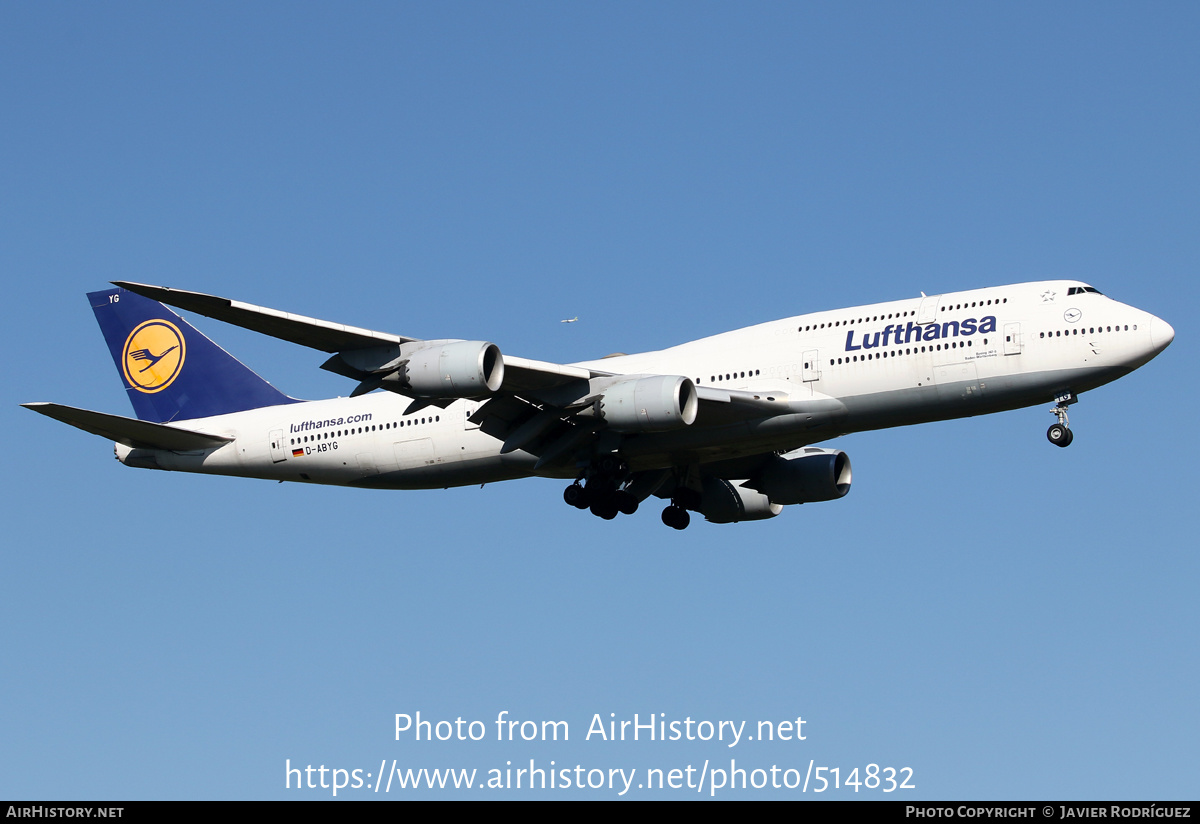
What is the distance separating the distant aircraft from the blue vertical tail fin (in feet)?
1.29

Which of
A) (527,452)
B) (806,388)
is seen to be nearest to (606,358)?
(527,452)

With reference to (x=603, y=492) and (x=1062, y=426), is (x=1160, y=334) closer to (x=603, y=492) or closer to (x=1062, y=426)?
(x=1062, y=426)

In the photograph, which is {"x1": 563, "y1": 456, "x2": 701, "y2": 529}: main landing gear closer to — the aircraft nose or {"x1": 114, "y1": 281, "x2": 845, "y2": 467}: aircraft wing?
{"x1": 114, "y1": 281, "x2": 845, "y2": 467}: aircraft wing

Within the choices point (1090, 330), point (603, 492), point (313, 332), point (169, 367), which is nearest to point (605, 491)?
point (603, 492)

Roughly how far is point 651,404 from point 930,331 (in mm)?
6590

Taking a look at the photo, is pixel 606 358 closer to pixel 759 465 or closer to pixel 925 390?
pixel 759 465

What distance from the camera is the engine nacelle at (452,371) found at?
97.2 ft

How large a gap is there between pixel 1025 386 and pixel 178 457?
22178mm

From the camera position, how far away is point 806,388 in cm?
3203

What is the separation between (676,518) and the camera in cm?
3806

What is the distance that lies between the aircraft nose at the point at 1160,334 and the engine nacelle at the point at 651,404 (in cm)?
1014

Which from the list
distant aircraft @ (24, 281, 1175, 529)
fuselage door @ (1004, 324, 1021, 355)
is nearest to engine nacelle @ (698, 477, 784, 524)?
distant aircraft @ (24, 281, 1175, 529)

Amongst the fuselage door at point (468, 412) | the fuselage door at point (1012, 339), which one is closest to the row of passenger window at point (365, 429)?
the fuselage door at point (468, 412)

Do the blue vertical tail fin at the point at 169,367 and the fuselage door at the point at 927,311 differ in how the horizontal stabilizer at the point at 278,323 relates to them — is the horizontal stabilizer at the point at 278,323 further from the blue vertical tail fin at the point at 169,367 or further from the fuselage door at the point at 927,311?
the fuselage door at the point at 927,311
